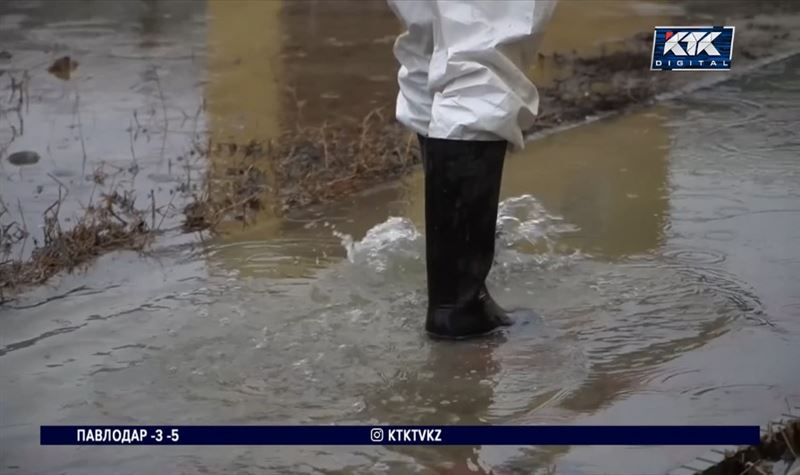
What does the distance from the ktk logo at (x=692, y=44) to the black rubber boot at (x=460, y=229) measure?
522 mm

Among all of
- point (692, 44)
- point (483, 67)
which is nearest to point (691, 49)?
point (692, 44)

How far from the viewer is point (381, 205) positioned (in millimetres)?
5133

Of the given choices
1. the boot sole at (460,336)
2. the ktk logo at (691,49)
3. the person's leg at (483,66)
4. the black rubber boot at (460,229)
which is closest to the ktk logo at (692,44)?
the ktk logo at (691,49)

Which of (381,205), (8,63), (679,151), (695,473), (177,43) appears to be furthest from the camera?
(177,43)

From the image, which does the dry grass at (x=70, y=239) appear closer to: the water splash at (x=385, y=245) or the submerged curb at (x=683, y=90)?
the water splash at (x=385, y=245)

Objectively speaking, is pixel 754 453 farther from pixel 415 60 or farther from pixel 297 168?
pixel 297 168

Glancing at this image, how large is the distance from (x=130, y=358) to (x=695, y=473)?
5.38 ft

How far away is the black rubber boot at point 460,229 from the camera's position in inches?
137

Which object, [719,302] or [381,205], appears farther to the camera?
[381,205]

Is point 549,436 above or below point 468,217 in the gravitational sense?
below

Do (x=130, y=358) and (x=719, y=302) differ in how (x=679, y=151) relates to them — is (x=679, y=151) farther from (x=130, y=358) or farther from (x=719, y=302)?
(x=130, y=358)

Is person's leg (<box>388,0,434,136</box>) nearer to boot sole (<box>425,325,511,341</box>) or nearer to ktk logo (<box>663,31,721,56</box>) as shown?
boot sole (<box>425,325,511,341</box>)

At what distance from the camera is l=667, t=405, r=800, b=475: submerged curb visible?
288 centimetres

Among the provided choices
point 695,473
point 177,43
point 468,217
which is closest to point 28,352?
point 468,217
